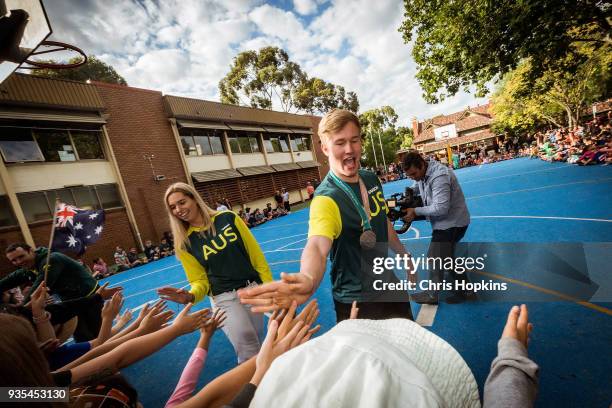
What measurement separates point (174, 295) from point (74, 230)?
12.0 feet

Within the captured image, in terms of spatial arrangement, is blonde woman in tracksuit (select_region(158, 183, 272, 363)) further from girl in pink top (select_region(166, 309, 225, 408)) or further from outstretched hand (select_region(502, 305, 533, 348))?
outstretched hand (select_region(502, 305, 533, 348))

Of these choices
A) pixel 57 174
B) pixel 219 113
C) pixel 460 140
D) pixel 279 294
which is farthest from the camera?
pixel 460 140

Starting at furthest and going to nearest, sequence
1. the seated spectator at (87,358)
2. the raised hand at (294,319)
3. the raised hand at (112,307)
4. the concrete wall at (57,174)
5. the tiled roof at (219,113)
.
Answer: the tiled roof at (219,113) < the concrete wall at (57,174) < the raised hand at (112,307) < the raised hand at (294,319) < the seated spectator at (87,358)

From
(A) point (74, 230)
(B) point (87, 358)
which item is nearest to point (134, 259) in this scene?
(A) point (74, 230)

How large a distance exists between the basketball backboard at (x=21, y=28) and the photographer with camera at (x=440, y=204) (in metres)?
4.55

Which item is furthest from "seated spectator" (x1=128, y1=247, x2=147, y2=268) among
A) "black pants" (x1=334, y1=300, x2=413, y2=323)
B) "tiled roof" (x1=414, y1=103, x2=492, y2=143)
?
"tiled roof" (x1=414, y1=103, x2=492, y2=143)

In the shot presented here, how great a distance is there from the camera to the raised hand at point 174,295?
96.3 inches

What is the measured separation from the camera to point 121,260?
13312 mm

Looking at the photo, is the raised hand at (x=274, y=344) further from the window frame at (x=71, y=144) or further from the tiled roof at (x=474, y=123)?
the tiled roof at (x=474, y=123)

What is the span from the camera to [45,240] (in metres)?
12.1

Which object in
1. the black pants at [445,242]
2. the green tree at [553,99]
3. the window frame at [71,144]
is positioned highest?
the window frame at [71,144]

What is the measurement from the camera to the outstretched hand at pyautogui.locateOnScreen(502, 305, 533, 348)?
1.18 metres

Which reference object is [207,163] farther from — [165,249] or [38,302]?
[38,302]

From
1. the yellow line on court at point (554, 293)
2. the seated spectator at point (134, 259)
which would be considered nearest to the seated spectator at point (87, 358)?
the yellow line on court at point (554, 293)
